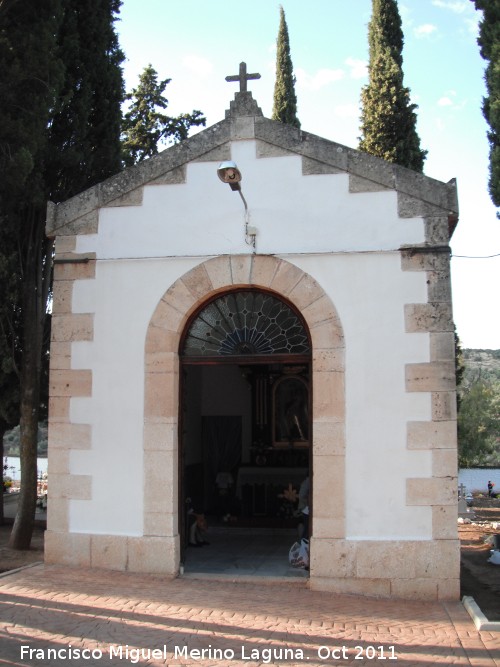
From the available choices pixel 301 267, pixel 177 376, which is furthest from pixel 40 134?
pixel 301 267

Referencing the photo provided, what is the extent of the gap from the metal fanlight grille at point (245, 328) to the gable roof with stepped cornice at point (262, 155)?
160 centimetres

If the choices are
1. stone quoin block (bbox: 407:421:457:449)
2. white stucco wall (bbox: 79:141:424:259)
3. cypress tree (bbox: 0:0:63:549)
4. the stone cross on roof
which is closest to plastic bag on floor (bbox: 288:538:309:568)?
stone quoin block (bbox: 407:421:457:449)

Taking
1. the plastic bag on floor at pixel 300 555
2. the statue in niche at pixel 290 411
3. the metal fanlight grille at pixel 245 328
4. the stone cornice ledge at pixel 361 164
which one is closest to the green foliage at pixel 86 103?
the stone cornice ledge at pixel 361 164

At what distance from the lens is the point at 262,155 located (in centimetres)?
827

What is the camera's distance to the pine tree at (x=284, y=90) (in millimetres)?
21094

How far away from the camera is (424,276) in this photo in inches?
305

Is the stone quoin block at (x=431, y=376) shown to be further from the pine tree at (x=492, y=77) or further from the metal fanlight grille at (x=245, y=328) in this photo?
the pine tree at (x=492, y=77)

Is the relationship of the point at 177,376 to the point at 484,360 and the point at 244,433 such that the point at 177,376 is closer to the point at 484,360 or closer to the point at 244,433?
the point at 244,433

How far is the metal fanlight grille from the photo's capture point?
8258mm

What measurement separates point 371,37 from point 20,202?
479 inches

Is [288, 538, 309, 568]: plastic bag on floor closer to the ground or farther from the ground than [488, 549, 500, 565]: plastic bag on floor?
farther from the ground

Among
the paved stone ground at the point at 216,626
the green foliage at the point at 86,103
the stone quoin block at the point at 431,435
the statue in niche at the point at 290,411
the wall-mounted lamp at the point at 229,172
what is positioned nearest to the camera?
the paved stone ground at the point at 216,626

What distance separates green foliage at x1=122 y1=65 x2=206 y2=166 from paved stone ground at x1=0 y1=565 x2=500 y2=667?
1151cm

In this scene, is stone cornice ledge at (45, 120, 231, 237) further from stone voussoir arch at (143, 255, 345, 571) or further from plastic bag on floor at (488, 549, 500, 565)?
plastic bag on floor at (488, 549, 500, 565)
